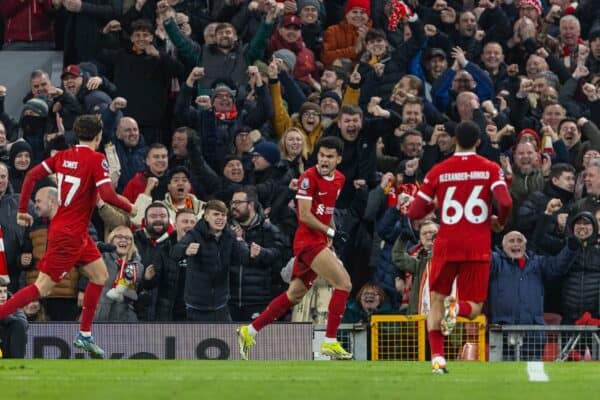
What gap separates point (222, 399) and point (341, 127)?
30.4 feet

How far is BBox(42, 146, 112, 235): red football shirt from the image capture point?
1612 centimetres

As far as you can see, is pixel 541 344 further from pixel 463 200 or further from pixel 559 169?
pixel 463 200

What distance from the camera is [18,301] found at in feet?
52.6

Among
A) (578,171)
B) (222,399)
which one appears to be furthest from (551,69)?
(222,399)

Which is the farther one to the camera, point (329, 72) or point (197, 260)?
point (329, 72)

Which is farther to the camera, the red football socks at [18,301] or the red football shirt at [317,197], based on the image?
the red football shirt at [317,197]

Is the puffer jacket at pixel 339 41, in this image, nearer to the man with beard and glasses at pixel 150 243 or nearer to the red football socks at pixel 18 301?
the man with beard and glasses at pixel 150 243

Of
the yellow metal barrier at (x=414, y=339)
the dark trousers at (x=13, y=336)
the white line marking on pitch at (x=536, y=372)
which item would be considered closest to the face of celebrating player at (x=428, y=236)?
the yellow metal barrier at (x=414, y=339)

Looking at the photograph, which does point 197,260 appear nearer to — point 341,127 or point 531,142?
point 341,127

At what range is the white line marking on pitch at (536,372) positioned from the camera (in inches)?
544

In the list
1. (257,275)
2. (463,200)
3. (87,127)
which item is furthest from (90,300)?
(463,200)

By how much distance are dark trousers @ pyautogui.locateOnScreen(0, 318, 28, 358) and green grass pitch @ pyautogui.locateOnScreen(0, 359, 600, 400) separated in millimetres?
1463

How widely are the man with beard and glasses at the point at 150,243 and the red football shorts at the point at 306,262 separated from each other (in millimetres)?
2491

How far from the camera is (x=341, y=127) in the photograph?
68.2ft
